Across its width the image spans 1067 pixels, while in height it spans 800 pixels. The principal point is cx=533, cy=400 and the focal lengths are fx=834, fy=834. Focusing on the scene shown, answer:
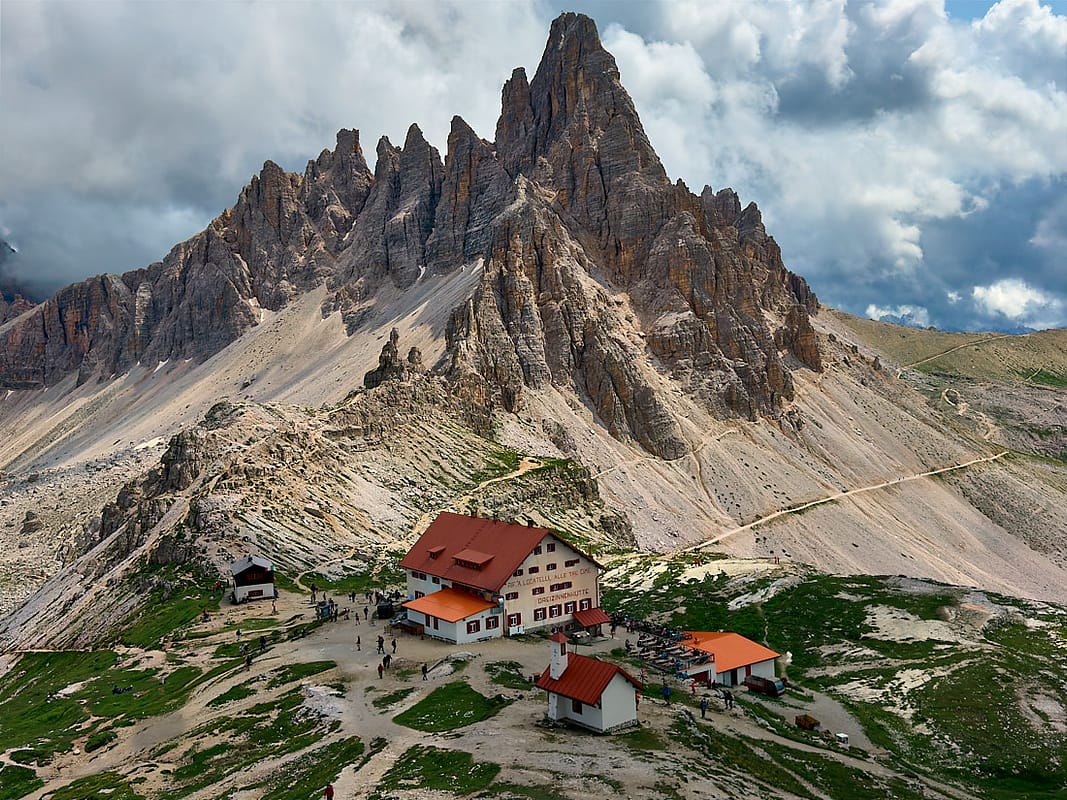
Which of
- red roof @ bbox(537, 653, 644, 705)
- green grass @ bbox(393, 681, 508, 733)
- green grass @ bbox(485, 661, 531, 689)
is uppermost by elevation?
red roof @ bbox(537, 653, 644, 705)

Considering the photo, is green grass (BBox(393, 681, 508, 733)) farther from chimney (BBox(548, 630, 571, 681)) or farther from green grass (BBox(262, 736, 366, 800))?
chimney (BBox(548, 630, 571, 681))

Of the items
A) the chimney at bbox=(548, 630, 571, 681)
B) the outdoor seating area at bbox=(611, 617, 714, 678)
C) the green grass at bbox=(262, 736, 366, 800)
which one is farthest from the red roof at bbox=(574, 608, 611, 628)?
the green grass at bbox=(262, 736, 366, 800)

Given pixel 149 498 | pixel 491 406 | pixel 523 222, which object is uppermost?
pixel 523 222

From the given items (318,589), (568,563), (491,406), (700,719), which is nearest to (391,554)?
(318,589)

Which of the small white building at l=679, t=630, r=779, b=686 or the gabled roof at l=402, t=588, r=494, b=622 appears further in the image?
the gabled roof at l=402, t=588, r=494, b=622

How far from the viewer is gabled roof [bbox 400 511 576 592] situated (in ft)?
203

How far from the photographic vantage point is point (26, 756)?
47.6m

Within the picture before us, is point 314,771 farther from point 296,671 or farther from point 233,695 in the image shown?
point 296,671

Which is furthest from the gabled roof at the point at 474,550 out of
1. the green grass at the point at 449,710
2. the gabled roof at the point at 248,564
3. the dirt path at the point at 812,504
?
the dirt path at the point at 812,504

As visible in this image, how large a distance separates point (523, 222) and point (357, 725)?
149631 millimetres

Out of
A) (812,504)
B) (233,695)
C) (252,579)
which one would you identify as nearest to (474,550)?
(233,695)

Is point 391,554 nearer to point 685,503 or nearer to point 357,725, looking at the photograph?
point 357,725

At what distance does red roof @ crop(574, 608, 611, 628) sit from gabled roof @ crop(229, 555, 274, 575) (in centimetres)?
2921

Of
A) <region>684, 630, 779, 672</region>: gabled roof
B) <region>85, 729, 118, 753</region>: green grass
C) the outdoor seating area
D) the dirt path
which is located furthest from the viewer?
the dirt path
